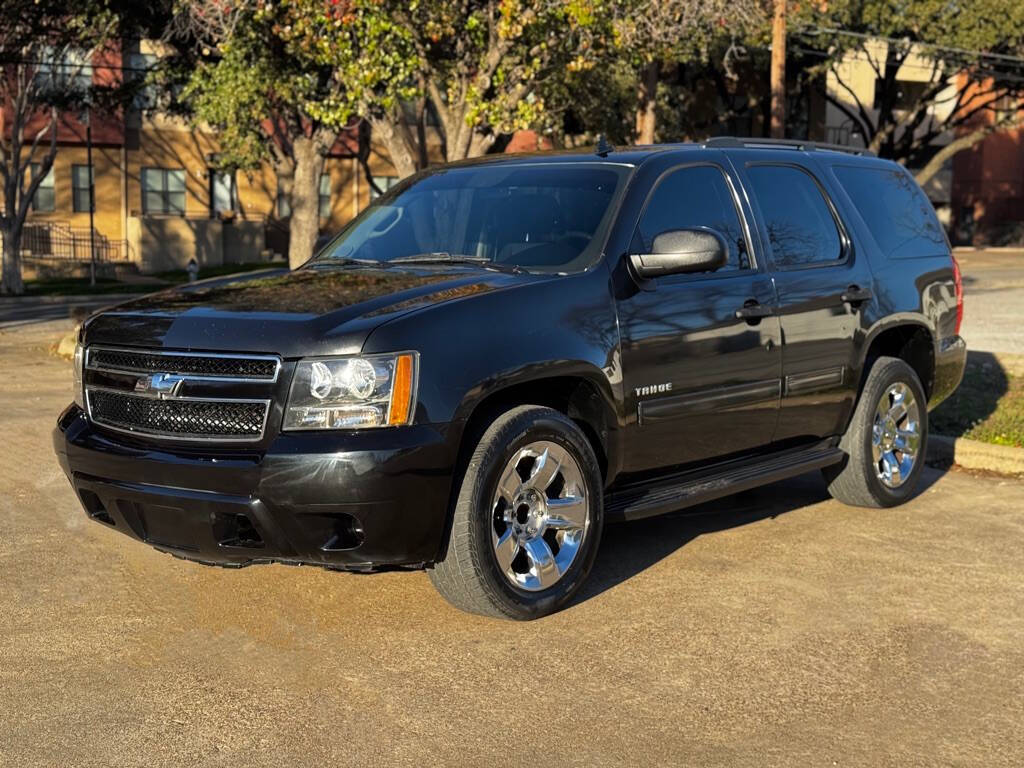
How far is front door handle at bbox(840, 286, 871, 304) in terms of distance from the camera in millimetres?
7020

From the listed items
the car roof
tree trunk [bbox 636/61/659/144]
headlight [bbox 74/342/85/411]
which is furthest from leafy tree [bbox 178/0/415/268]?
headlight [bbox 74/342/85/411]

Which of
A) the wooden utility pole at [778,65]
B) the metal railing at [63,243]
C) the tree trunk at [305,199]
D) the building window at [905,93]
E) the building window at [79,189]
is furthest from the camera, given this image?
the building window at [905,93]

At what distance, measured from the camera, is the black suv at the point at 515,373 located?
192 inches

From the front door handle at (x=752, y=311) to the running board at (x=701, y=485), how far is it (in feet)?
2.42

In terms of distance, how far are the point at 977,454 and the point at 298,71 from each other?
1552 centimetres

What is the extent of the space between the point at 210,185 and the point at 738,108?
18.8 m

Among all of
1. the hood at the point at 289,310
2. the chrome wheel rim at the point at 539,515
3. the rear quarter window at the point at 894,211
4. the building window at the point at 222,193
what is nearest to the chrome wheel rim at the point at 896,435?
the rear quarter window at the point at 894,211

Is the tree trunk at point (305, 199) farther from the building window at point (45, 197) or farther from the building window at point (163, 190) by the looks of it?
the building window at point (163, 190)

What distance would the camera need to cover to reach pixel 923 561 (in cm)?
641

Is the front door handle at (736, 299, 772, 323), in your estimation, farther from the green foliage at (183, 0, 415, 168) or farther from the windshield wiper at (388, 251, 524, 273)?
the green foliage at (183, 0, 415, 168)

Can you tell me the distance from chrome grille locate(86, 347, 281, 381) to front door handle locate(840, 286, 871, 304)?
3.40m

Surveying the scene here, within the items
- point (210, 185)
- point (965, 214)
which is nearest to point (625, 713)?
point (210, 185)

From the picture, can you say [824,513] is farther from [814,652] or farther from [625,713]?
[625,713]

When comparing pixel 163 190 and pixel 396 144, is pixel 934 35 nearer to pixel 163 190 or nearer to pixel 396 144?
pixel 163 190
